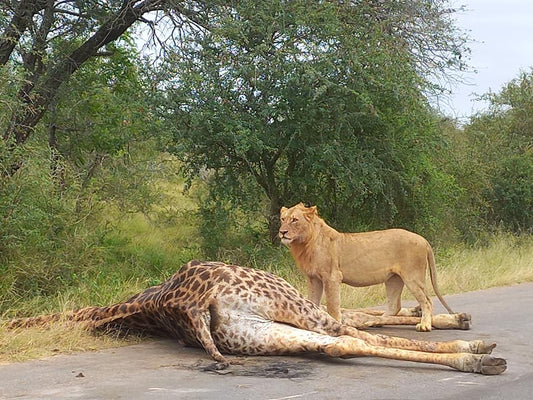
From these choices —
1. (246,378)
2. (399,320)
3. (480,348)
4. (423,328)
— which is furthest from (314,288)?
(246,378)

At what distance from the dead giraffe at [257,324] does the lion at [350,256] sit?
0.99 m

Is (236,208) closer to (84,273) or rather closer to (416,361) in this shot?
(84,273)

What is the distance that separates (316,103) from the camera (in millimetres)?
12766

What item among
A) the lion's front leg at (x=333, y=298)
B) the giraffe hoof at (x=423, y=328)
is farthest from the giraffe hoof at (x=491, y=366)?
the lion's front leg at (x=333, y=298)

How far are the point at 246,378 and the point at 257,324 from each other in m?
0.80

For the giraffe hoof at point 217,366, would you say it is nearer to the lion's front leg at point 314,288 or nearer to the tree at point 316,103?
the lion's front leg at point 314,288

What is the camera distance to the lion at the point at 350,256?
308 inches

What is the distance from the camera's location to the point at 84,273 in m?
10.4

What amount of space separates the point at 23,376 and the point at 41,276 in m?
4.21

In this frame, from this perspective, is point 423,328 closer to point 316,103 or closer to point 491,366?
point 491,366

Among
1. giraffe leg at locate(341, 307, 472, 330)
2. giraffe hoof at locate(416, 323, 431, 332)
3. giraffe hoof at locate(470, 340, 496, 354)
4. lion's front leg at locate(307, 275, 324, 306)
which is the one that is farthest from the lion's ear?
giraffe hoof at locate(470, 340, 496, 354)

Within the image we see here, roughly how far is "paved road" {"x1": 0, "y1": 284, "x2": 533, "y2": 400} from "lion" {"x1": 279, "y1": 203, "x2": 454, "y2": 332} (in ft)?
4.41

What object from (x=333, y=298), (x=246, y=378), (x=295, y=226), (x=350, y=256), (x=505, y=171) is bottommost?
(x=246, y=378)

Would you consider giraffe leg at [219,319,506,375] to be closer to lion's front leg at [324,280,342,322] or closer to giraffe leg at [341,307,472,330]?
lion's front leg at [324,280,342,322]
